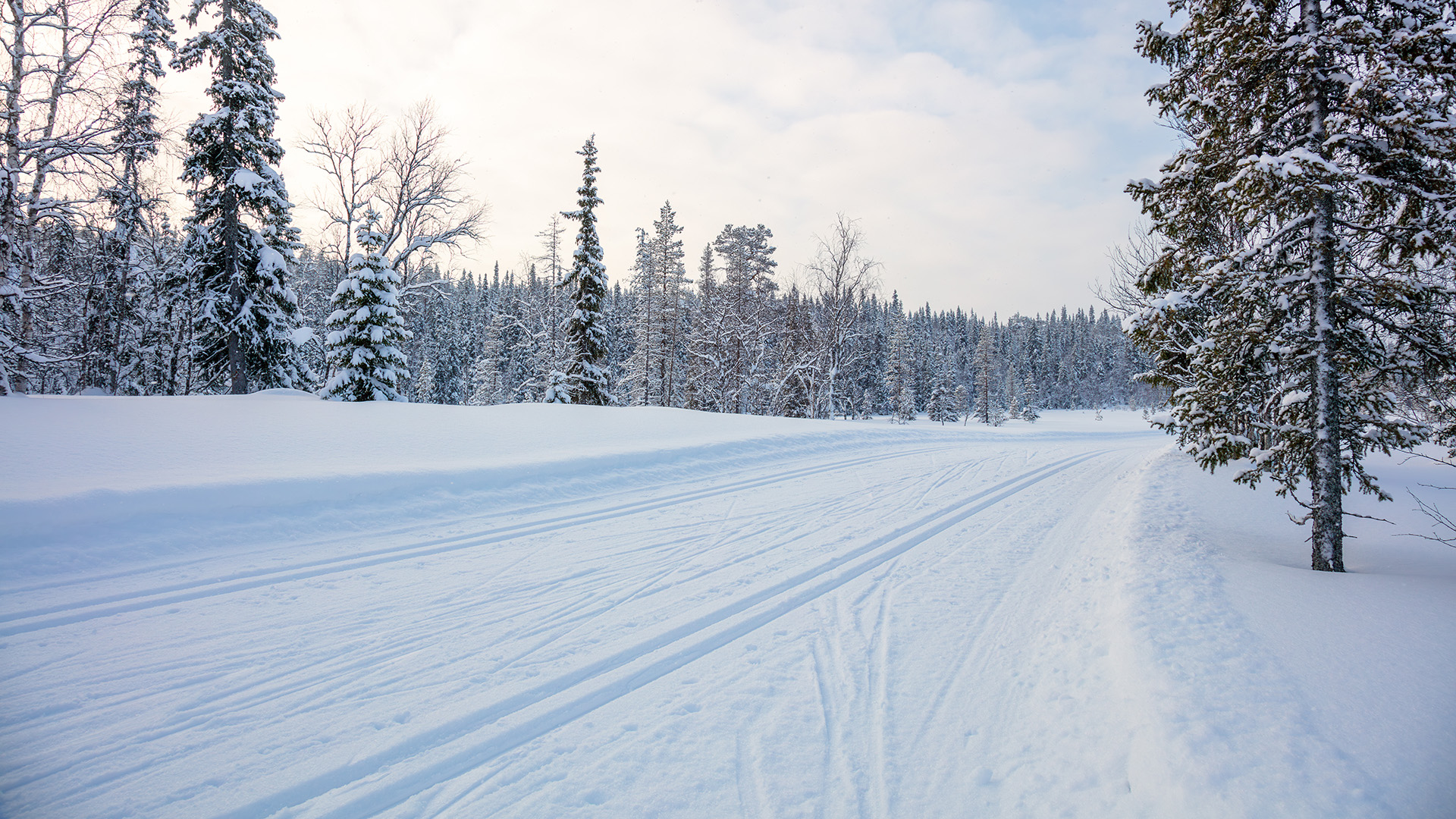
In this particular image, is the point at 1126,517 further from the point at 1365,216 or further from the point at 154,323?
the point at 154,323

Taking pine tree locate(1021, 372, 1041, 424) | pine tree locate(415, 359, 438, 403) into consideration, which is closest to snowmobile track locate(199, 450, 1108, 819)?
pine tree locate(415, 359, 438, 403)

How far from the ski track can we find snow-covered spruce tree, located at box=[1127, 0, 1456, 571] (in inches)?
139

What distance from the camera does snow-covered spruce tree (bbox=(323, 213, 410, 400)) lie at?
55.9 feet

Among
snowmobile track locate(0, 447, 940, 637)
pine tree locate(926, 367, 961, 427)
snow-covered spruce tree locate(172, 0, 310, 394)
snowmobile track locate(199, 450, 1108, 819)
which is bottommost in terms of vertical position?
snowmobile track locate(199, 450, 1108, 819)

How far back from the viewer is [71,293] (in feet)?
67.3

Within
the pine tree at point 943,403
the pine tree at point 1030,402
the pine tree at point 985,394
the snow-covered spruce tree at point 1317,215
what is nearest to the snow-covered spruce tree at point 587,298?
the snow-covered spruce tree at point 1317,215

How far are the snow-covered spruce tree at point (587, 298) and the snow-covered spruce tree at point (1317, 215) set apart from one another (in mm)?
20798

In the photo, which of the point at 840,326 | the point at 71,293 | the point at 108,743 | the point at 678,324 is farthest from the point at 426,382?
the point at 108,743

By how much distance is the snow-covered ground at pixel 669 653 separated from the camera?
8.73ft

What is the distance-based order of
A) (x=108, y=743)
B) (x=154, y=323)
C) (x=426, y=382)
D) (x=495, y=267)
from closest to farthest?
(x=108, y=743) → (x=154, y=323) → (x=426, y=382) → (x=495, y=267)

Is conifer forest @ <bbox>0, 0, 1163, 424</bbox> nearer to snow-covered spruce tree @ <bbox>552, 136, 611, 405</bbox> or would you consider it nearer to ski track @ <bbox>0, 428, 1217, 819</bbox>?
snow-covered spruce tree @ <bbox>552, 136, 611, 405</bbox>

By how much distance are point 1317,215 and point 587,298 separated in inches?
884

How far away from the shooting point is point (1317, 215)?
19.2ft

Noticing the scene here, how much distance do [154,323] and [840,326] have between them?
1217 inches
